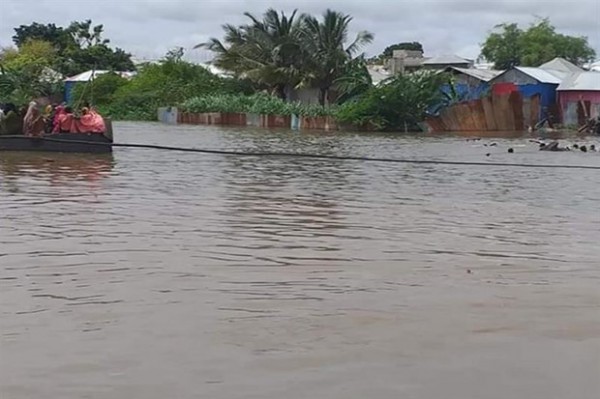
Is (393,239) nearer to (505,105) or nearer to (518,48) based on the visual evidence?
(505,105)

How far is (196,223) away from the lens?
954cm

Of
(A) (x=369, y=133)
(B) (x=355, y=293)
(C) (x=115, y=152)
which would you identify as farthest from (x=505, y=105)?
(B) (x=355, y=293)

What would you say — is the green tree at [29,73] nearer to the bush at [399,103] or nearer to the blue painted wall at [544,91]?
the bush at [399,103]

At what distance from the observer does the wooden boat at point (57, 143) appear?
18359 mm

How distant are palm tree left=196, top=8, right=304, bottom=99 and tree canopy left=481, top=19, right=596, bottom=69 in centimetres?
2361

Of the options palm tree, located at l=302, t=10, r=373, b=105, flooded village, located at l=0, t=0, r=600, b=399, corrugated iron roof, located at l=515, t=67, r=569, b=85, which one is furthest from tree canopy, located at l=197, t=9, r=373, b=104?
flooded village, located at l=0, t=0, r=600, b=399

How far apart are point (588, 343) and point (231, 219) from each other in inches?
216

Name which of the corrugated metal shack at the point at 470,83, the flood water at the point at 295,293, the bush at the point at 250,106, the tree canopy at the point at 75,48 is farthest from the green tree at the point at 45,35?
the flood water at the point at 295,293

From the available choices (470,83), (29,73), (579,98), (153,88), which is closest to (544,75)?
(579,98)

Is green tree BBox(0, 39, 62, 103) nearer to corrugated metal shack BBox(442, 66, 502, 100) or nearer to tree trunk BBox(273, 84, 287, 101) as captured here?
tree trunk BBox(273, 84, 287, 101)

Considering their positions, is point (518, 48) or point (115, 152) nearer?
point (115, 152)

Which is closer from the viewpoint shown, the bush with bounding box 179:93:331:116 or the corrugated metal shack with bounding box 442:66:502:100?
the corrugated metal shack with bounding box 442:66:502:100

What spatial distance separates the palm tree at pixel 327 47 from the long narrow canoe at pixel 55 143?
79.4ft

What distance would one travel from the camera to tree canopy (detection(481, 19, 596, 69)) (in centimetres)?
6156
